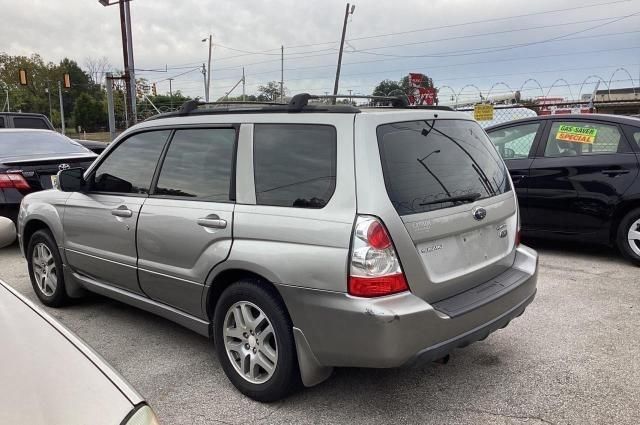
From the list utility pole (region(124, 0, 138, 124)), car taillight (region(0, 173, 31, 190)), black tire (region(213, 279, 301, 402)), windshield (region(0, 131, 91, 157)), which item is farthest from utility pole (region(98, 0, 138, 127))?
black tire (region(213, 279, 301, 402))

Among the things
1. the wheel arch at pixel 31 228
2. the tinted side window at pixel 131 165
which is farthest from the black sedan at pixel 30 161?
the tinted side window at pixel 131 165

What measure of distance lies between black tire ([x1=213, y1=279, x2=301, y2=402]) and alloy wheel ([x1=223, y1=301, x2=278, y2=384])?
0.03 m

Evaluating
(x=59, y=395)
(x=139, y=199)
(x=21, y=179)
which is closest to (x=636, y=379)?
(x=59, y=395)

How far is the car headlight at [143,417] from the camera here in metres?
1.55

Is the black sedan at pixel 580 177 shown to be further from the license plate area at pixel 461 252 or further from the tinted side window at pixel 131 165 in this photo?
the tinted side window at pixel 131 165

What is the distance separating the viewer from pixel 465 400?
3029 mm

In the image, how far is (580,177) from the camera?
5934 mm

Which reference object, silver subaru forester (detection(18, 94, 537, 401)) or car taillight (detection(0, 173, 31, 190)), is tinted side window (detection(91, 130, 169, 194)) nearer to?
silver subaru forester (detection(18, 94, 537, 401))

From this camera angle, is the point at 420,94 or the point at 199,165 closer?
the point at 199,165

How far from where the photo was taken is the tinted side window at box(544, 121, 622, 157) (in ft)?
19.2

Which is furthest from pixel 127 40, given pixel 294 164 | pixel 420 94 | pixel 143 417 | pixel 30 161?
pixel 143 417

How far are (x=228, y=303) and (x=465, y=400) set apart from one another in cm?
146

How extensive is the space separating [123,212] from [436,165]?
2.23 meters

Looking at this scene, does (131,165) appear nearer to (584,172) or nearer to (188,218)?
(188,218)
